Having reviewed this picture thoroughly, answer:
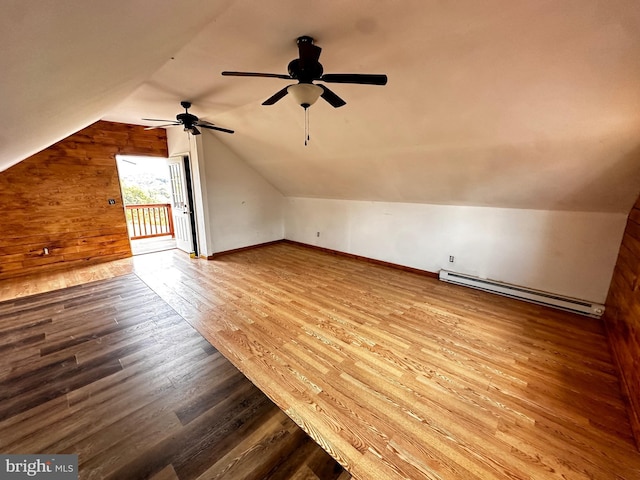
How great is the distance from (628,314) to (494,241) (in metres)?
1.51

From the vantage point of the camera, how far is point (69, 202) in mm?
4379

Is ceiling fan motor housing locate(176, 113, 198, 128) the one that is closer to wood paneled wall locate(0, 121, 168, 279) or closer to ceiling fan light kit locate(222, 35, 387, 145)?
ceiling fan light kit locate(222, 35, 387, 145)

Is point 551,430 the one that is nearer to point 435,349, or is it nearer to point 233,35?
point 435,349

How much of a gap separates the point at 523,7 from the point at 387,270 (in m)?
3.57

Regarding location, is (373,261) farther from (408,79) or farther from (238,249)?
(408,79)

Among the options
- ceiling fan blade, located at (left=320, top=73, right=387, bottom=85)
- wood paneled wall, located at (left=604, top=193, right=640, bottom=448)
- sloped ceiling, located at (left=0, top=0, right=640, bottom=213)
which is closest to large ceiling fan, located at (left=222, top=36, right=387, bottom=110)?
ceiling fan blade, located at (left=320, top=73, right=387, bottom=85)

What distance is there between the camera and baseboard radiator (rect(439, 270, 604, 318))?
9.62ft

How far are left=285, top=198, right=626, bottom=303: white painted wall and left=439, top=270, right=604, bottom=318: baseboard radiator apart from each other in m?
0.11

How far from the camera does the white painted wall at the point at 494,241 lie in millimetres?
2930

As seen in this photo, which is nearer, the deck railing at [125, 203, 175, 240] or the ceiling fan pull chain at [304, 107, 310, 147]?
the ceiling fan pull chain at [304, 107, 310, 147]

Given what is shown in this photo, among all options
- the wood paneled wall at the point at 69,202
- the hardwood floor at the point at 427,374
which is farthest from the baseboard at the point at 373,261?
the wood paneled wall at the point at 69,202

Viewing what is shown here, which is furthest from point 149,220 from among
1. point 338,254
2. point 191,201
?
point 338,254

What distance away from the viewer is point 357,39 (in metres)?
1.84

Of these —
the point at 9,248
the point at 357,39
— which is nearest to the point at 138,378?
the point at 357,39
